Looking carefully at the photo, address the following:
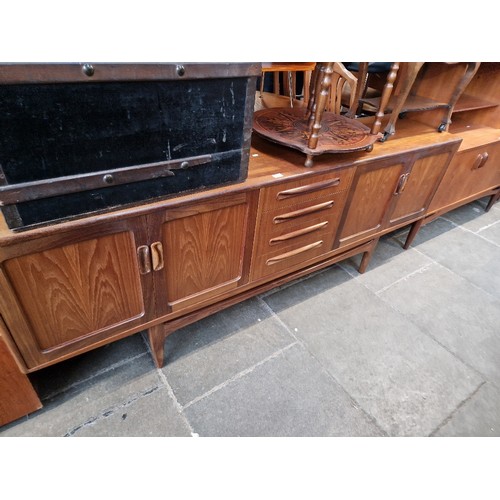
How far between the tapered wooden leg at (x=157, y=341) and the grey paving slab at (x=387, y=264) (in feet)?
4.02

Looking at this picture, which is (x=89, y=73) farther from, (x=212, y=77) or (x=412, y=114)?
(x=412, y=114)

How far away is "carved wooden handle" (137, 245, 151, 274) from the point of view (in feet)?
3.41

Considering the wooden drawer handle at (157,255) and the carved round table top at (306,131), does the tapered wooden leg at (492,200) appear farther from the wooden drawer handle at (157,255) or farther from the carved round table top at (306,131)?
the wooden drawer handle at (157,255)

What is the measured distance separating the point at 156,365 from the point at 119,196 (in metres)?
0.81

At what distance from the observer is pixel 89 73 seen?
73 cm

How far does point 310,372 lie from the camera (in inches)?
58.1

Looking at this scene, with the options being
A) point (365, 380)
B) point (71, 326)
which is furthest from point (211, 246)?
point (365, 380)

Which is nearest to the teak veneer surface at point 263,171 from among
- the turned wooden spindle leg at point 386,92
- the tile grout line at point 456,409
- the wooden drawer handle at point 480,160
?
the turned wooden spindle leg at point 386,92

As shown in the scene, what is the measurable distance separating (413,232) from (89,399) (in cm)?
208

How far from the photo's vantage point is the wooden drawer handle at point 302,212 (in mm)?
1327

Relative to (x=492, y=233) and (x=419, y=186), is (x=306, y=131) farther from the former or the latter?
(x=492, y=233)

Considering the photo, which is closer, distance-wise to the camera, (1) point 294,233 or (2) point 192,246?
(2) point 192,246

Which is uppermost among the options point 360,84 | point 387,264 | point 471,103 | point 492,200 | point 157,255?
point 360,84

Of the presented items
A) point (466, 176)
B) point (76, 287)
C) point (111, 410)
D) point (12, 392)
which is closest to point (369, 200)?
point (466, 176)
